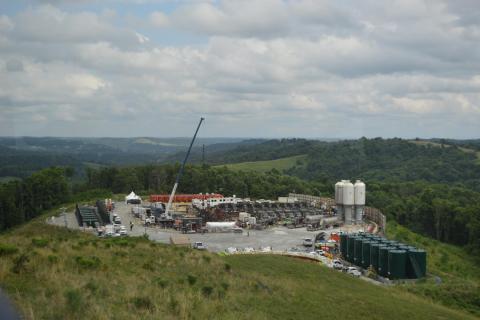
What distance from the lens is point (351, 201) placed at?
64250mm

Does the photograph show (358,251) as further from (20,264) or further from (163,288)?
(20,264)

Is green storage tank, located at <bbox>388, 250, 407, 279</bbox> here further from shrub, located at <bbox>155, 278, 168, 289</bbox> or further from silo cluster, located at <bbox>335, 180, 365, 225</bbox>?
silo cluster, located at <bbox>335, 180, 365, 225</bbox>

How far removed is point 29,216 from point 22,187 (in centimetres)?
499

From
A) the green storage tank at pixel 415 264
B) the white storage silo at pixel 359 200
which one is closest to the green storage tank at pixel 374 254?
the green storage tank at pixel 415 264

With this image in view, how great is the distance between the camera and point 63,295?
41.7 ft

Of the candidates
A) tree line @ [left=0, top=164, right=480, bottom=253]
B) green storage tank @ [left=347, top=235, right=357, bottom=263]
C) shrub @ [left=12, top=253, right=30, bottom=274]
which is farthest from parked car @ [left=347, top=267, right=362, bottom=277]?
tree line @ [left=0, top=164, right=480, bottom=253]

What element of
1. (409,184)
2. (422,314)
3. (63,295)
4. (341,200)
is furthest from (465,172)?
(63,295)

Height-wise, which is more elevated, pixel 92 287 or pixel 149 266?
pixel 92 287

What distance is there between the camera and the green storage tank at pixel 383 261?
1478 inches

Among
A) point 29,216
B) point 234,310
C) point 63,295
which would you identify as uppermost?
point 63,295

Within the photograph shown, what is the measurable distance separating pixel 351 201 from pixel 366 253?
79.3 feet

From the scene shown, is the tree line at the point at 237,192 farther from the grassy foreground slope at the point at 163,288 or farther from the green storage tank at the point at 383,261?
the grassy foreground slope at the point at 163,288

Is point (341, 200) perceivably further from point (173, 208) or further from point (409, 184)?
point (409, 184)

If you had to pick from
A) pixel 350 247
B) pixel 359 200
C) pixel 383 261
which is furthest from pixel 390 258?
pixel 359 200
